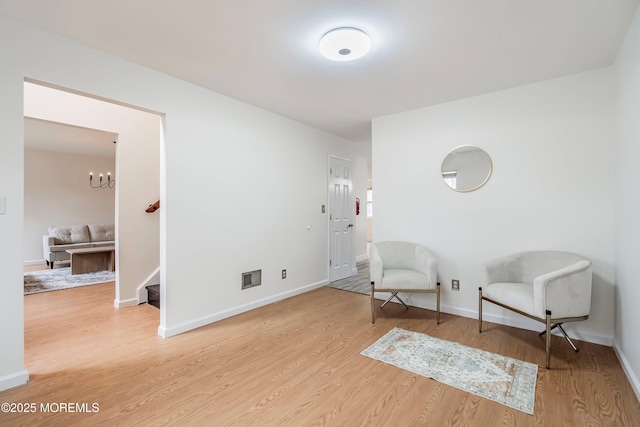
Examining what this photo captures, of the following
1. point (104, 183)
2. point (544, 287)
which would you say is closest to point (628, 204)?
point (544, 287)

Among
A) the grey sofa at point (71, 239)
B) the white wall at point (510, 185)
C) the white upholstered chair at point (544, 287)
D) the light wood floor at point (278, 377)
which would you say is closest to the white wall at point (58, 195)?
the grey sofa at point (71, 239)

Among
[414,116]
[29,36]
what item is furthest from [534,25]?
[29,36]

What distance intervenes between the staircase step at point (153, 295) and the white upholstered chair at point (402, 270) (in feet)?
8.83

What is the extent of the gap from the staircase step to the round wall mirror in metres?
3.87

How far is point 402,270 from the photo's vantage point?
352 centimetres

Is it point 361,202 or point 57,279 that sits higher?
point 361,202

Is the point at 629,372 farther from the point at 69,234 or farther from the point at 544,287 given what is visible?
the point at 69,234

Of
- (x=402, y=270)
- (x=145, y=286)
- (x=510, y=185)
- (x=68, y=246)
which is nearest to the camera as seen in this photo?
(x=510, y=185)

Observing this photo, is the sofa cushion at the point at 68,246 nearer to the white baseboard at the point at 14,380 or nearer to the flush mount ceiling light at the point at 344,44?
the white baseboard at the point at 14,380

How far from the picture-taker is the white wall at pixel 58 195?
22.3 ft

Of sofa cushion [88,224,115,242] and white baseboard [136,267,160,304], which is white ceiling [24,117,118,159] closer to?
sofa cushion [88,224,115,242]

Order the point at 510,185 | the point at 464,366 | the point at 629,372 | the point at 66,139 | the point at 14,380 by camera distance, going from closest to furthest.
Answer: the point at 14,380 → the point at 629,372 → the point at 464,366 → the point at 510,185 → the point at 66,139

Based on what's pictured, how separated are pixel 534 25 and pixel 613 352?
9.06 feet

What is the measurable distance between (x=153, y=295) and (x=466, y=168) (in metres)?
4.19
